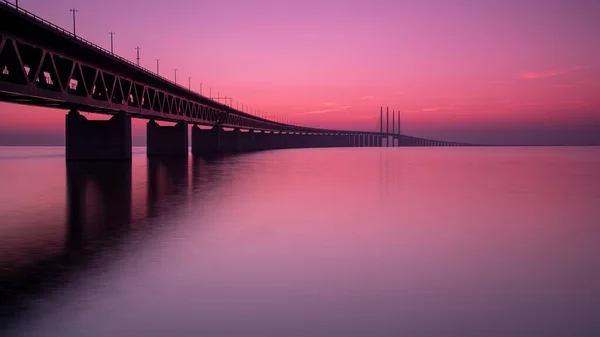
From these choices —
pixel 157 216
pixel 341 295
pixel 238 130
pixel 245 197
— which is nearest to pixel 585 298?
pixel 341 295

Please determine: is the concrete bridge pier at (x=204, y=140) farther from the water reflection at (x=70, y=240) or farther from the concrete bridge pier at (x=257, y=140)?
the water reflection at (x=70, y=240)

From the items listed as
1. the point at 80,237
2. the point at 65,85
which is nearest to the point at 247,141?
the point at 65,85

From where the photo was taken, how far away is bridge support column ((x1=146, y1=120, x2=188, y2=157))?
9169 centimetres

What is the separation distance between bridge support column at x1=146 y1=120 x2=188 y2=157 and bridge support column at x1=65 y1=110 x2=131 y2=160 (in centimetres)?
2789

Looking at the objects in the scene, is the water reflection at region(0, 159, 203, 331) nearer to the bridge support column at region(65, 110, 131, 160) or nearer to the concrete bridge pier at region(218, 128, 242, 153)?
the bridge support column at region(65, 110, 131, 160)

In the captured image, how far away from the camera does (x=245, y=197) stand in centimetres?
2595

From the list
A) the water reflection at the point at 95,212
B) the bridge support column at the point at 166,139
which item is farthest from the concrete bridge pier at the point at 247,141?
the water reflection at the point at 95,212

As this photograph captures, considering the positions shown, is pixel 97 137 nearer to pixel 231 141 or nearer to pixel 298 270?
pixel 298 270

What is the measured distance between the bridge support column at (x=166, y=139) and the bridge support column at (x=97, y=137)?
27893mm

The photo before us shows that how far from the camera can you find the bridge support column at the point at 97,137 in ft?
198

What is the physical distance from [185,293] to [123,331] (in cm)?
187

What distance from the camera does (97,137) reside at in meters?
61.6

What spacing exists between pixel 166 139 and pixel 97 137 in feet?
104

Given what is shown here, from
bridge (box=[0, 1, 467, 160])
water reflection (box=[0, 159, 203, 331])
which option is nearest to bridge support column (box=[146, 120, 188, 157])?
bridge (box=[0, 1, 467, 160])
